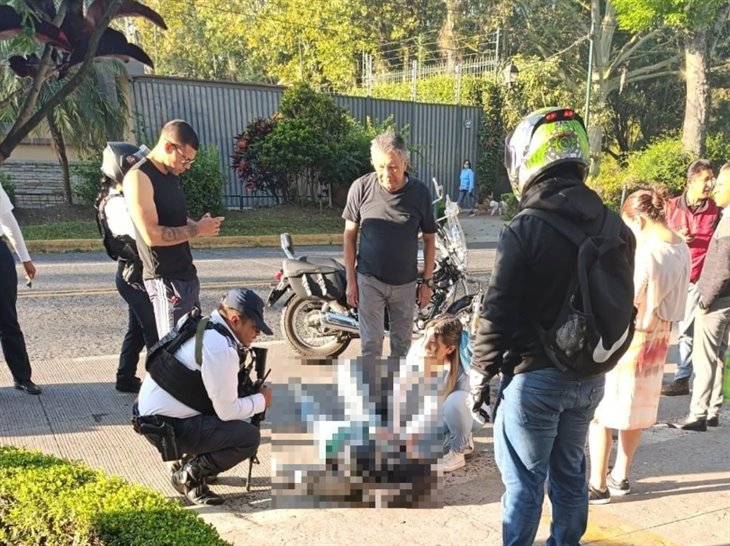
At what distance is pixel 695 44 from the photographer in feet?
64.5

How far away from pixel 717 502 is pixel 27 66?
380cm

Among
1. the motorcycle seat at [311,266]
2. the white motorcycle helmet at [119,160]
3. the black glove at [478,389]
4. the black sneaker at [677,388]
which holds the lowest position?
the black sneaker at [677,388]

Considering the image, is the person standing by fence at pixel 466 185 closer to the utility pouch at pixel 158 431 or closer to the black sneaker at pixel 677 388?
the black sneaker at pixel 677 388

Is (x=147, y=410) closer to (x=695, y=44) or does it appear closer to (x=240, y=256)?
(x=240, y=256)

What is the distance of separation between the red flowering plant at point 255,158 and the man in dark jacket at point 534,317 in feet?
40.6

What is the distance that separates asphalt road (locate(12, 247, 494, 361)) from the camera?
612 centimetres

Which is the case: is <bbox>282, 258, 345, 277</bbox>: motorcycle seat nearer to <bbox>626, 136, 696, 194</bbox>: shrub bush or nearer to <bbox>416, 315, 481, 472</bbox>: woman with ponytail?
<bbox>416, 315, 481, 472</bbox>: woman with ponytail

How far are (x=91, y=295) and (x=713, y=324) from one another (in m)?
6.82

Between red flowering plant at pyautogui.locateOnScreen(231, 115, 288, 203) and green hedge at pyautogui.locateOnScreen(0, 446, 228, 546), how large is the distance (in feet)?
40.3

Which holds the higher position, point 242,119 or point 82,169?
point 242,119

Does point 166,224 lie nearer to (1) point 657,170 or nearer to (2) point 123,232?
(2) point 123,232

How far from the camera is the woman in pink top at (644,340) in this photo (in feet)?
10.9

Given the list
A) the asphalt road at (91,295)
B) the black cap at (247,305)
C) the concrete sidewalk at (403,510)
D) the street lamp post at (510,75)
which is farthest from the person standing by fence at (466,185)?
the black cap at (247,305)

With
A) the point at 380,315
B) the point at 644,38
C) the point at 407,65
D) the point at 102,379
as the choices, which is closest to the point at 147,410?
the point at 380,315
